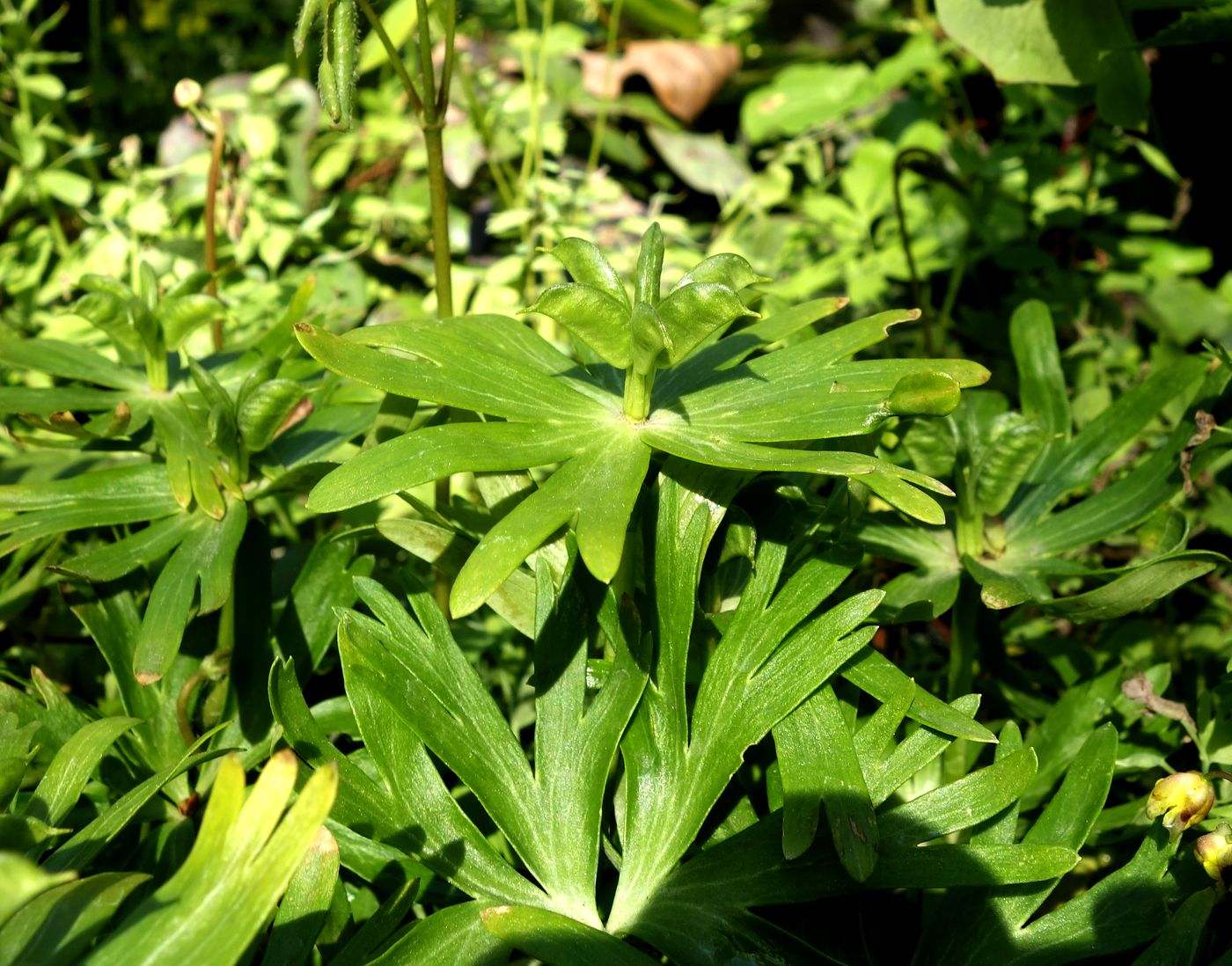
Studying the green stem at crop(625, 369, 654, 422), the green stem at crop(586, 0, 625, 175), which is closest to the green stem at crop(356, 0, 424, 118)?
the green stem at crop(625, 369, 654, 422)

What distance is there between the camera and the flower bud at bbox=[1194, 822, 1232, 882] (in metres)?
0.93

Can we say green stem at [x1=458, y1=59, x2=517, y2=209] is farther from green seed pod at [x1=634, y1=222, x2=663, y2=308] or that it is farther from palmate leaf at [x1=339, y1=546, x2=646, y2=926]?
palmate leaf at [x1=339, y1=546, x2=646, y2=926]

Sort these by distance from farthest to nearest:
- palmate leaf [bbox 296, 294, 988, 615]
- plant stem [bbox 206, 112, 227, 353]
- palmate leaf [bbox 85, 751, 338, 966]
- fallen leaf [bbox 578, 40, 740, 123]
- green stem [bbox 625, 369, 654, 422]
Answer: fallen leaf [bbox 578, 40, 740, 123], plant stem [bbox 206, 112, 227, 353], green stem [bbox 625, 369, 654, 422], palmate leaf [bbox 296, 294, 988, 615], palmate leaf [bbox 85, 751, 338, 966]

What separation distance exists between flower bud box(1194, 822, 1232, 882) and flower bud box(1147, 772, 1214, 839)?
33 mm

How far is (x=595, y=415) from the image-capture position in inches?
41.1

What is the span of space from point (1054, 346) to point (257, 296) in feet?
4.76

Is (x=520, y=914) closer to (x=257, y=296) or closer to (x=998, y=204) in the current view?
(x=257, y=296)

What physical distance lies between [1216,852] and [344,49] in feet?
3.49

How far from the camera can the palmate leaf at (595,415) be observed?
0.89m

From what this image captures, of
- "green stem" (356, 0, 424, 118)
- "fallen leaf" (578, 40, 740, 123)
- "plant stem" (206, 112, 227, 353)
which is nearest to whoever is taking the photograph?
"green stem" (356, 0, 424, 118)

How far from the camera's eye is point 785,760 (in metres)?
0.95

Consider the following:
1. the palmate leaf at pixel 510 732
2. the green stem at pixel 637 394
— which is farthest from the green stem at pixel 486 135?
the palmate leaf at pixel 510 732

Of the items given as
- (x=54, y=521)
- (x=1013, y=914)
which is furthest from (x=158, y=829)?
(x=1013, y=914)

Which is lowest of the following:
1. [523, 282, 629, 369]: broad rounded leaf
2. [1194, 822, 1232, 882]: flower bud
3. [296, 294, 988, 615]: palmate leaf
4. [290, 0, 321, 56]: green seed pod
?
[1194, 822, 1232, 882]: flower bud
